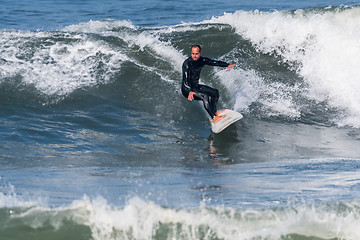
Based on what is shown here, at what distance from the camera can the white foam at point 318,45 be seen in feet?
39.8

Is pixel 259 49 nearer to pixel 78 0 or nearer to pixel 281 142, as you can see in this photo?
pixel 281 142

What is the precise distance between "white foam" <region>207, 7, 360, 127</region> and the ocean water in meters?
0.04

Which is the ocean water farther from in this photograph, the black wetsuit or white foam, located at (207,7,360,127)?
the black wetsuit

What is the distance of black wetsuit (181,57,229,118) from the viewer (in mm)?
9291

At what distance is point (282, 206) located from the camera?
4586 millimetres

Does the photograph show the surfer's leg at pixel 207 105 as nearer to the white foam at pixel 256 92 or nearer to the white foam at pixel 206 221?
the white foam at pixel 256 92

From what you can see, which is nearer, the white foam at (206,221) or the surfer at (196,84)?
the white foam at (206,221)

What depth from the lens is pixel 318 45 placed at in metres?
13.8

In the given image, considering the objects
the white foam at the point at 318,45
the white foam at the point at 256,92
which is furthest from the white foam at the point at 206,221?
the white foam at the point at 318,45

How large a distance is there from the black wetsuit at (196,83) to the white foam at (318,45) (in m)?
3.29

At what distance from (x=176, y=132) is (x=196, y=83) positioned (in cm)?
99

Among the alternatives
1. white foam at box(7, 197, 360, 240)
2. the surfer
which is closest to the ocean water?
white foam at box(7, 197, 360, 240)

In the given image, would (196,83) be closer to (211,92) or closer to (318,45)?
(211,92)

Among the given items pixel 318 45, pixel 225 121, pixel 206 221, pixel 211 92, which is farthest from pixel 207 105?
pixel 318 45
